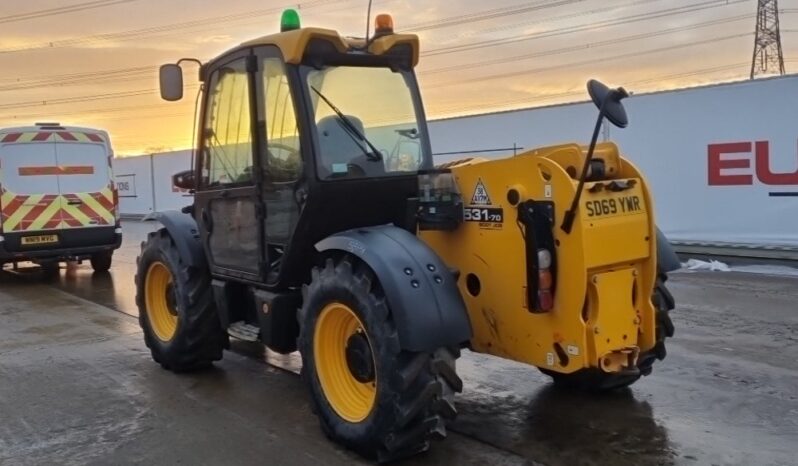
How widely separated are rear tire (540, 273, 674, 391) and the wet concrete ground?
95mm

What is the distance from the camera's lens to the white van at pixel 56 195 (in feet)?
40.2

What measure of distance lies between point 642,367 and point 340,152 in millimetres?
2403

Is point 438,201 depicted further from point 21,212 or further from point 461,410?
point 21,212

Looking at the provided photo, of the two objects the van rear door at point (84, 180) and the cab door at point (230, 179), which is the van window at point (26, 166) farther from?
the cab door at point (230, 179)

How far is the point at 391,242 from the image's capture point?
4.33 meters

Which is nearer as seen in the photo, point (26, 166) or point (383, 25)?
point (383, 25)

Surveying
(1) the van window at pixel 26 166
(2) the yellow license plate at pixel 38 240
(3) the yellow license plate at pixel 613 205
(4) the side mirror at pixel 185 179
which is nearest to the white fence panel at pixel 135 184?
(1) the van window at pixel 26 166

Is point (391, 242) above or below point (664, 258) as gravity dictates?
above

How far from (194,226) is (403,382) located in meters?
3.04

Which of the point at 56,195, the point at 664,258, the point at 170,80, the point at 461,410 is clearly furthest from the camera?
the point at 56,195

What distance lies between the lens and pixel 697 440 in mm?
4441

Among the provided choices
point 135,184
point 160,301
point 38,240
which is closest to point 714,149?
point 160,301

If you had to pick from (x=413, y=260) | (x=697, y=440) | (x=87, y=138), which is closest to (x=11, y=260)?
(x=87, y=138)

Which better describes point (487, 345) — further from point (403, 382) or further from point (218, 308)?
point (218, 308)
